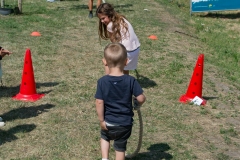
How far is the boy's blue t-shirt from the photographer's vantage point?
3.91 meters

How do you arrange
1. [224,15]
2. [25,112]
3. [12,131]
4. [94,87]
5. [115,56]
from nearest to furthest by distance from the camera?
1. [115,56]
2. [12,131]
3. [25,112]
4. [94,87]
5. [224,15]

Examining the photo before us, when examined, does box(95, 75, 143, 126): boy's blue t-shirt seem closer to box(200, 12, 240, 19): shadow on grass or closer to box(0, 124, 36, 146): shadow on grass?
box(0, 124, 36, 146): shadow on grass

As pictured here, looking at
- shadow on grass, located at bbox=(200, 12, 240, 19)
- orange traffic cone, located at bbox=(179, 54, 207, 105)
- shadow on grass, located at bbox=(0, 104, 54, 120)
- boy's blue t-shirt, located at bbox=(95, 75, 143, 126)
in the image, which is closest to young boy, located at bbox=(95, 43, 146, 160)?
boy's blue t-shirt, located at bbox=(95, 75, 143, 126)

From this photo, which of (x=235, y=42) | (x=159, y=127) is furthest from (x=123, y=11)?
(x=159, y=127)

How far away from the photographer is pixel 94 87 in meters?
7.28

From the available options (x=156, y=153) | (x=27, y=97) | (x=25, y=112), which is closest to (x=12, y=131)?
(x=25, y=112)

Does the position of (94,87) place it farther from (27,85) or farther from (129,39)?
(129,39)

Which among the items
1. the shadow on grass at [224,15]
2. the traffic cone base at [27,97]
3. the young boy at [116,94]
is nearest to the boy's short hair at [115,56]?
the young boy at [116,94]

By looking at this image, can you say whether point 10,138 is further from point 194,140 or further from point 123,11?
point 123,11

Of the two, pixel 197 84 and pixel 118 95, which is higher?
pixel 118 95

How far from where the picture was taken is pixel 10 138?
530cm

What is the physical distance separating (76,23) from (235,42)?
4564 millimetres

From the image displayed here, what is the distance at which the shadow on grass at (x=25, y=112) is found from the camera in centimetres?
590

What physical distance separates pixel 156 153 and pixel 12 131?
185 centimetres
